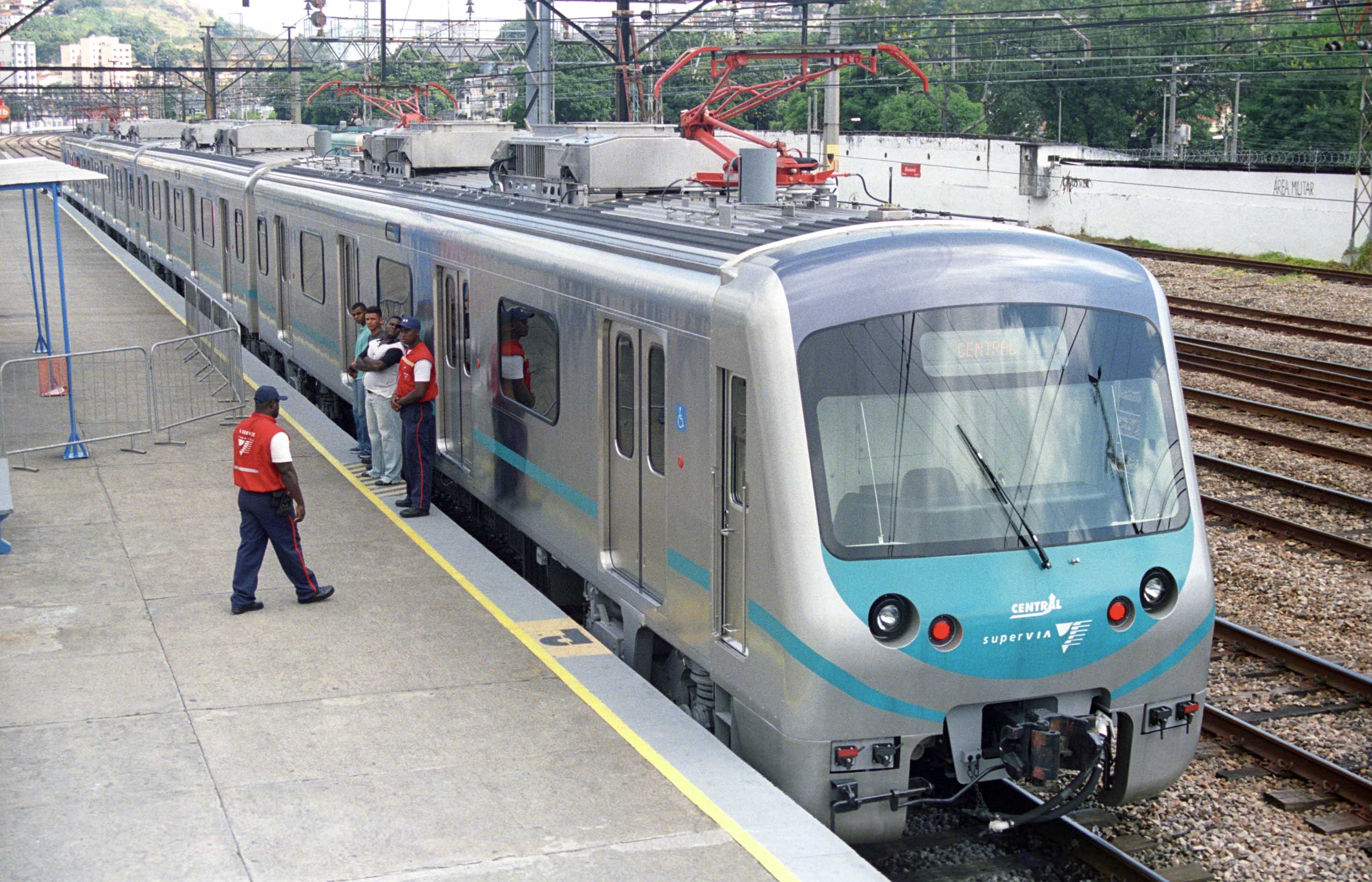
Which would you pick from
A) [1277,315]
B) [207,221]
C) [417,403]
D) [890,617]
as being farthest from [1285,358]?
[207,221]

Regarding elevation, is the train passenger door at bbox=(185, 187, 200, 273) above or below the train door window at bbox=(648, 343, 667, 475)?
above

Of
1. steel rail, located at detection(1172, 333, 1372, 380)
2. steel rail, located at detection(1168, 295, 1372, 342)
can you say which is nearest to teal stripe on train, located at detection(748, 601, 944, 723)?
steel rail, located at detection(1172, 333, 1372, 380)

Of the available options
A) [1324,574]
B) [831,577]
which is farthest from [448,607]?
[1324,574]

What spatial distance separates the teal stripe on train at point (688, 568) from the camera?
23.7 ft

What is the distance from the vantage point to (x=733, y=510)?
22.7ft

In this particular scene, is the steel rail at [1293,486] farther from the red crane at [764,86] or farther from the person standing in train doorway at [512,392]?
the person standing in train doorway at [512,392]

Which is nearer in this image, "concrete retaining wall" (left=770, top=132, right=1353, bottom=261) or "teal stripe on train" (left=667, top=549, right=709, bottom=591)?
"teal stripe on train" (left=667, top=549, right=709, bottom=591)

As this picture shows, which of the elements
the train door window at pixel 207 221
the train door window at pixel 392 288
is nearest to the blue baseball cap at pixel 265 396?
the train door window at pixel 392 288

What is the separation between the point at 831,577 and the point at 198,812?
2934 mm

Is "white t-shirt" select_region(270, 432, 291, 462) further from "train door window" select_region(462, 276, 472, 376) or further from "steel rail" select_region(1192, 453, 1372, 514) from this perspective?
"steel rail" select_region(1192, 453, 1372, 514)

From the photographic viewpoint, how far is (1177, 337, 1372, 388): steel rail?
20031 millimetres

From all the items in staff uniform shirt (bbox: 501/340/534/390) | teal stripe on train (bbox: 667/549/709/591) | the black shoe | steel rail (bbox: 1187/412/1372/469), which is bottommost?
steel rail (bbox: 1187/412/1372/469)

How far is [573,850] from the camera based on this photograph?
6.12 m

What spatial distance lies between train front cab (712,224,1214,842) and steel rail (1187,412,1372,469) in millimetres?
8700
